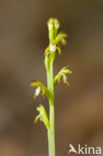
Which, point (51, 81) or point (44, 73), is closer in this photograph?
point (51, 81)

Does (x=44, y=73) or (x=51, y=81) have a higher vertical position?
(x=44, y=73)

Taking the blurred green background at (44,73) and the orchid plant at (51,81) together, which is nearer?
the orchid plant at (51,81)

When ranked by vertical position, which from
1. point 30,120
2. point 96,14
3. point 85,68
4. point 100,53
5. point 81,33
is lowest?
point 30,120

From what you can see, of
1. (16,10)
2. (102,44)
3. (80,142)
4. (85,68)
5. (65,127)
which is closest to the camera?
(80,142)

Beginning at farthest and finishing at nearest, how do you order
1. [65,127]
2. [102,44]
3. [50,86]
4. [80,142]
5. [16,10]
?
→ 1. [16,10]
2. [102,44]
3. [65,127]
4. [80,142]
5. [50,86]

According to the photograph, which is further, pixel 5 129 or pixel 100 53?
pixel 100 53

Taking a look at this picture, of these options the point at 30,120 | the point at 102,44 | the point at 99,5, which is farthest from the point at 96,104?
the point at 99,5

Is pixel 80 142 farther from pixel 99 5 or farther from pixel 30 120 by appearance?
pixel 99 5

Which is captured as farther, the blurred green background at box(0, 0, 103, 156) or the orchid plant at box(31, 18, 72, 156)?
the blurred green background at box(0, 0, 103, 156)
